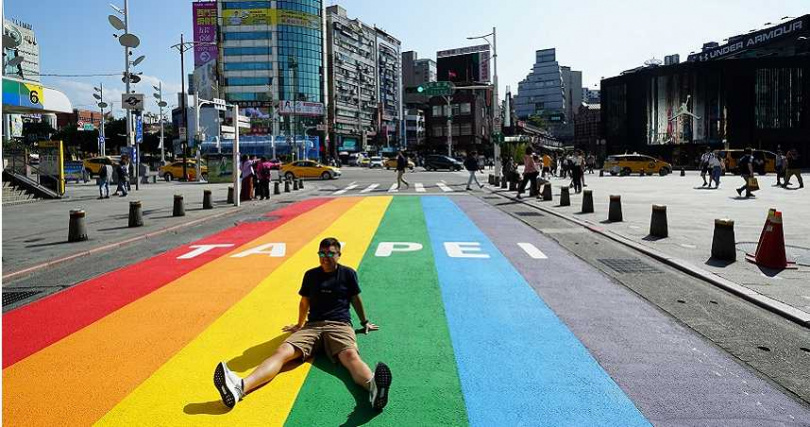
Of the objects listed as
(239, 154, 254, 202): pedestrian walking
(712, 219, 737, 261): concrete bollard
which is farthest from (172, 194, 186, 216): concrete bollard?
(712, 219, 737, 261): concrete bollard

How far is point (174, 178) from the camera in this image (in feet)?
165

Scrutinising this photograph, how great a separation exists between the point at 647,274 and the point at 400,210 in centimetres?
1150

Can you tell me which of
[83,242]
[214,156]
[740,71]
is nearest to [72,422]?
[83,242]

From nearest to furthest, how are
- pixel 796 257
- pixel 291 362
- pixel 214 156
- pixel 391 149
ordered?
pixel 291 362 → pixel 796 257 → pixel 214 156 → pixel 391 149

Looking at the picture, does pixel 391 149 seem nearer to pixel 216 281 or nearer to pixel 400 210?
pixel 400 210

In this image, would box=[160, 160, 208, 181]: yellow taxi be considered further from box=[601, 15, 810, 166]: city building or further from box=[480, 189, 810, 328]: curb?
box=[601, 15, 810, 166]: city building

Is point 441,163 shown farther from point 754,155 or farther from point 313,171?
point 754,155

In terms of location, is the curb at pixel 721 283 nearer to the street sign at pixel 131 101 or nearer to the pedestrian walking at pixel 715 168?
the pedestrian walking at pixel 715 168

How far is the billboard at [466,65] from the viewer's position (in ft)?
380

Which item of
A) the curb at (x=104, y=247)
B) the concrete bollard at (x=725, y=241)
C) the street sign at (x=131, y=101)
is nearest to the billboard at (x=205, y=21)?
the street sign at (x=131, y=101)

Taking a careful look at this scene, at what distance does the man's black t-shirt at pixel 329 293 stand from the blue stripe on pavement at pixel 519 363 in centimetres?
113

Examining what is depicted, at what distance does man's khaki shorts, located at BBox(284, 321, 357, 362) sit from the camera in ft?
17.1

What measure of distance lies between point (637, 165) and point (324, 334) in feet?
152

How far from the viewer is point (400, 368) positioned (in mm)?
5176
